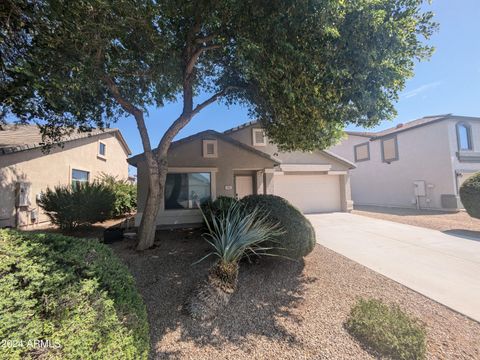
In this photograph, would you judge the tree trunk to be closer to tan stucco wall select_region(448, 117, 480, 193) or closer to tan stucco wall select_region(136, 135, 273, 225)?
tan stucco wall select_region(136, 135, 273, 225)

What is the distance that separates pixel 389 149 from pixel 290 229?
1666 centimetres

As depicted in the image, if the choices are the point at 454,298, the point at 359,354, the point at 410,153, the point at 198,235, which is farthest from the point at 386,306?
the point at 410,153

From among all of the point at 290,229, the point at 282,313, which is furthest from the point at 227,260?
the point at 290,229

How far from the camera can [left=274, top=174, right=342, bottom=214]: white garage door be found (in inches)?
533

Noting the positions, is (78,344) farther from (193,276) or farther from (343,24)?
(343,24)

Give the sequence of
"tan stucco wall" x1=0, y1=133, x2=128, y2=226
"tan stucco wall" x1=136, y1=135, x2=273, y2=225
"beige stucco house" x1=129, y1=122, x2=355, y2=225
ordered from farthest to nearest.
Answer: "beige stucco house" x1=129, y1=122, x2=355, y2=225, "tan stucco wall" x1=136, y1=135, x2=273, y2=225, "tan stucco wall" x1=0, y1=133, x2=128, y2=226

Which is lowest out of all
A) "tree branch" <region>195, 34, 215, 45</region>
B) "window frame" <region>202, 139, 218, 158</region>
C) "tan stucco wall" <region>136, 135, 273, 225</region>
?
"tan stucco wall" <region>136, 135, 273, 225</region>

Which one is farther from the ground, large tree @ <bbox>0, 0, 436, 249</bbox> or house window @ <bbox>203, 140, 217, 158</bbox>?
large tree @ <bbox>0, 0, 436, 249</bbox>


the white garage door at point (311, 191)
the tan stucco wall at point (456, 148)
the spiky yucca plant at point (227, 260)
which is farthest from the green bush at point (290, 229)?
the tan stucco wall at point (456, 148)

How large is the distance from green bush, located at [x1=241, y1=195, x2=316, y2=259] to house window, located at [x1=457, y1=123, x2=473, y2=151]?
1556 cm

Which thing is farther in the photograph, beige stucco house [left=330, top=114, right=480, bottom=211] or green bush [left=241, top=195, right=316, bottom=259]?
beige stucco house [left=330, top=114, right=480, bottom=211]

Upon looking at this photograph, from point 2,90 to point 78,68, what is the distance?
2.13 m

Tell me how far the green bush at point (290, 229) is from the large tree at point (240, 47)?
2446 mm

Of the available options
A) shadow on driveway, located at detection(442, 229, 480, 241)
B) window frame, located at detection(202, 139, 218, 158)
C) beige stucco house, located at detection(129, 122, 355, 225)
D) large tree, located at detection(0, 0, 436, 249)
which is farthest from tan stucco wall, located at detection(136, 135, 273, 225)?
shadow on driveway, located at detection(442, 229, 480, 241)
